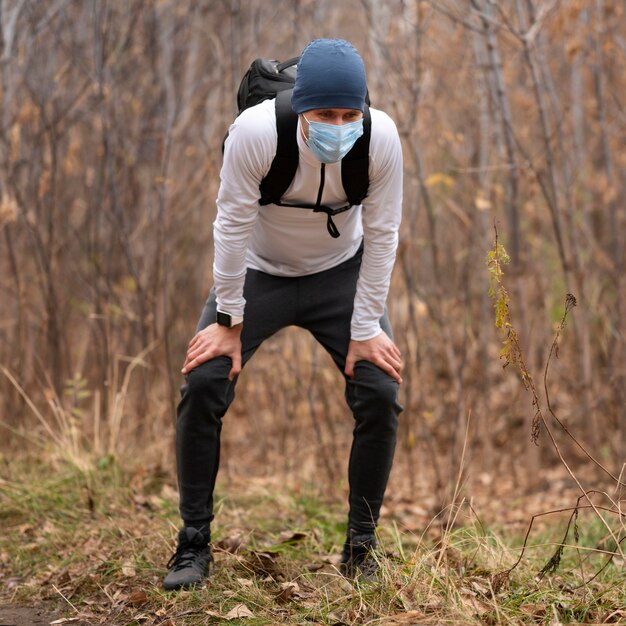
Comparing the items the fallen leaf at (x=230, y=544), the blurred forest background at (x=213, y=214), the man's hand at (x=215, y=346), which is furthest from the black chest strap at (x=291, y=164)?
the blurred forest background at (x=213, y=214)

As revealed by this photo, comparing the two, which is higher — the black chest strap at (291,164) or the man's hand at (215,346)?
the black chest strap at (291,164)

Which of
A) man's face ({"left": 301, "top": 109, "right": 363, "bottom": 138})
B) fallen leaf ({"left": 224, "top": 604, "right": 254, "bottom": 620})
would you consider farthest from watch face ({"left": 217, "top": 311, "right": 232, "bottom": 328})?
fallen leaf ({"left": 224, "top": 604, "right": 254, "bottom": 620})

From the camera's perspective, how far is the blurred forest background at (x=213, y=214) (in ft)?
15.4

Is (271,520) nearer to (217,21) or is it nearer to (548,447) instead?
(548,447)

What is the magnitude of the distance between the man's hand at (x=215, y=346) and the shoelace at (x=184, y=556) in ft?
2.04

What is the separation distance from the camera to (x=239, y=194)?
264 centimetres

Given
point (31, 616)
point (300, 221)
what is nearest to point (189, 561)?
point (31, 616)

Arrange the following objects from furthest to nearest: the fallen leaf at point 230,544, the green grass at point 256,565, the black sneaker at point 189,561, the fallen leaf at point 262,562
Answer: the fallen leaf at point 230,544 < the fallen leaf at point 262,562 < the black sneaker at point 189,561 < the green grass at point 256,565

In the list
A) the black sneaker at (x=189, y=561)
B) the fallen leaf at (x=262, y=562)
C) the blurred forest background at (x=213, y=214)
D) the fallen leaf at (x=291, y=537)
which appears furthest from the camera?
the blurred forest background at (x=213, y=214)

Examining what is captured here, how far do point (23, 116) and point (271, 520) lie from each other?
2.79m

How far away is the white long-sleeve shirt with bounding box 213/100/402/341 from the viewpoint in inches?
102

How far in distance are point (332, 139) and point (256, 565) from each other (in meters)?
1.53

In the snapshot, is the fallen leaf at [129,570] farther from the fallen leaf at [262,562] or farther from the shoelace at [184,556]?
the fallen leaf at [262,562]

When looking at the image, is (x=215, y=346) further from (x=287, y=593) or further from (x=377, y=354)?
(x=287, y=593)
